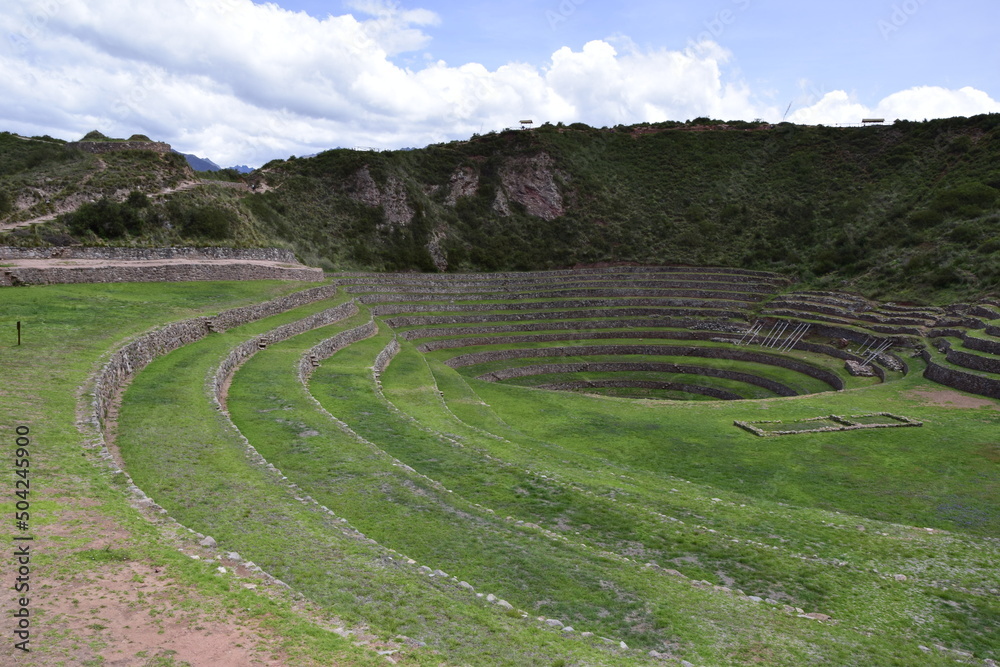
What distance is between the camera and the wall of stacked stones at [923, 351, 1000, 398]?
1249 inches

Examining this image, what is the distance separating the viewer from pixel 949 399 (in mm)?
31500

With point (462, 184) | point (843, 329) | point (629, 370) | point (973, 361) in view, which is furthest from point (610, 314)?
point (462, 184)

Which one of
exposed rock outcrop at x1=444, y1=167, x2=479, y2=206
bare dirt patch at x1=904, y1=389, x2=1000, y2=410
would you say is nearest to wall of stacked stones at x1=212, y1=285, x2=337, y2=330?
bare dirt patch at x1=904, y1=389, x2=1000, y2=410

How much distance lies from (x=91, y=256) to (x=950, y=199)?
78.8m

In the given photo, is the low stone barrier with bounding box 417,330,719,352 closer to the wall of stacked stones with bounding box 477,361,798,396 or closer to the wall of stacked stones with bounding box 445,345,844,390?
the wall of stacked stones with bounding box 445,345,844,390

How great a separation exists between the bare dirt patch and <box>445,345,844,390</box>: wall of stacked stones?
772 cm

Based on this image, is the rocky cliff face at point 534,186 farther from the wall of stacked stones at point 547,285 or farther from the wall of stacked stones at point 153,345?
the wall of stacked stones at point 153,345

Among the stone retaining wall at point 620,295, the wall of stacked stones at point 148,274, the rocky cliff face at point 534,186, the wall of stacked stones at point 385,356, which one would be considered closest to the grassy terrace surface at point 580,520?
the wall of stacked stones at point 385,356

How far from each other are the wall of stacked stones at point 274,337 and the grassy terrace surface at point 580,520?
2.00 feet

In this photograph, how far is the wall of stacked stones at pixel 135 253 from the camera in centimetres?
3372

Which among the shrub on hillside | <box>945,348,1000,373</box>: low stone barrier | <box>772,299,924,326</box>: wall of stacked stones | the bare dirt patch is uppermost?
the shrub on hillside

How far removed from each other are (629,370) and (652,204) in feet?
140

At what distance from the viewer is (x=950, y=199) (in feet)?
216

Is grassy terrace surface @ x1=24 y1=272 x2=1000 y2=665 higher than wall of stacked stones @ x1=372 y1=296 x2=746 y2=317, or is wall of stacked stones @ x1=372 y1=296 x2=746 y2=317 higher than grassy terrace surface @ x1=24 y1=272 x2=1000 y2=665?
wall of stacked stones @ x1=372 y1=296 x2=746 y2=317
